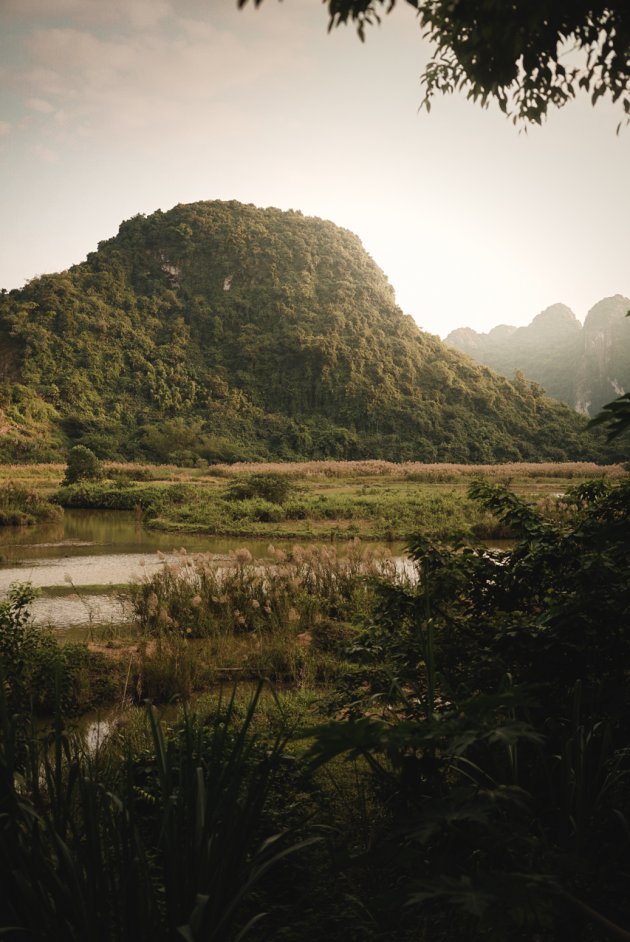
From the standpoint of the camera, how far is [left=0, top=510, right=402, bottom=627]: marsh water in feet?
30.6

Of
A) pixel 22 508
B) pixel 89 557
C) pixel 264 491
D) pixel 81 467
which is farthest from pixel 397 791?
pixel 81 467

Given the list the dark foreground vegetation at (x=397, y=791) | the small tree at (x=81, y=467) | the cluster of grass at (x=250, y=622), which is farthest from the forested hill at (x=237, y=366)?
the dark foreground vegetation at (x=397, y=791)

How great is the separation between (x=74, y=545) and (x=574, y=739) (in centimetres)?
1584

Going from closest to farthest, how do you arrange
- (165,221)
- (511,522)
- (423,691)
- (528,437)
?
1. (423,691)
2. (511,522)
3. (528,437)
4. (165,221)

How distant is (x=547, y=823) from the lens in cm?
259

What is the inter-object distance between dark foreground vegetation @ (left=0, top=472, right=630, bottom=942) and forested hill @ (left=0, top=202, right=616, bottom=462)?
58.9 m

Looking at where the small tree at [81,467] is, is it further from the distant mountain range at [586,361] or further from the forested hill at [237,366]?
the distant mountain range at [586,361]

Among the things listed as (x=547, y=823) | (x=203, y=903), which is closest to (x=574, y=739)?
(x=547, y=823)

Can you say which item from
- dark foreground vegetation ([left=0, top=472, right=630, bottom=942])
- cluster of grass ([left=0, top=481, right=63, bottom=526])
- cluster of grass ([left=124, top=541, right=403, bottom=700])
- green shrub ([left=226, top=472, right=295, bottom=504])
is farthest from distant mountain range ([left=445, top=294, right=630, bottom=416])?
dark foreground vegetation ([left=0, top=472, right=630, bottom=942])

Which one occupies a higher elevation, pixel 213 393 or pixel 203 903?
pixel 213 393

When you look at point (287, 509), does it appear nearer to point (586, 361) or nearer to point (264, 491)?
point (264, 491)

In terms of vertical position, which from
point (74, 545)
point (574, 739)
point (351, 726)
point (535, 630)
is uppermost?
point (351, 726)

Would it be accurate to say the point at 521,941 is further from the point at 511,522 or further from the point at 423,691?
the point at 511,522

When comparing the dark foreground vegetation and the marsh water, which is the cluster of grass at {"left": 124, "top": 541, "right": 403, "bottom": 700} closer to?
the marsh water
